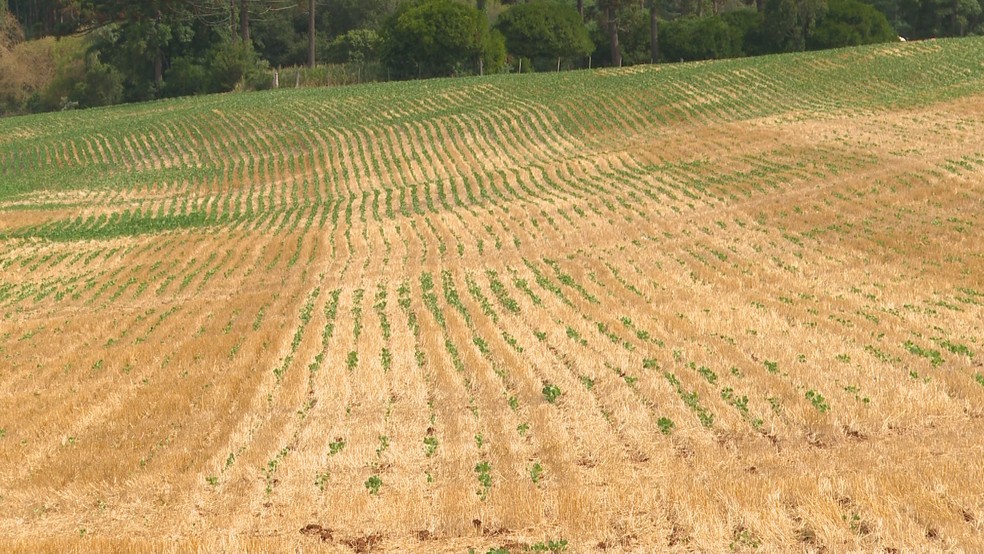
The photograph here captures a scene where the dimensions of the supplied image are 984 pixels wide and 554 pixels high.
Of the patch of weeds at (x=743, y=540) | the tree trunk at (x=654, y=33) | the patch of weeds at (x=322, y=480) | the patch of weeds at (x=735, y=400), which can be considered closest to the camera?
the patch of weeds at (x=743, y=540)

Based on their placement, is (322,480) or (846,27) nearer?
(322,480)

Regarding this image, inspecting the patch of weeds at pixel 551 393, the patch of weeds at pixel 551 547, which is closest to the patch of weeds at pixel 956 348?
the patch of weeds at pixel 551 393

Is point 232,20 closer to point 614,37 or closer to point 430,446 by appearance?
point 614,37

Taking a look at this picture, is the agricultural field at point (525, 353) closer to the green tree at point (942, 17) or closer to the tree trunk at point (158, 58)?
the tree trunk at point (158, 58)

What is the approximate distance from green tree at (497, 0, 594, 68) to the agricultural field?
42.9 meters

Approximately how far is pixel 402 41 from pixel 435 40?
3294 millimetres

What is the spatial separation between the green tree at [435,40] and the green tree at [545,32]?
5.87 metres

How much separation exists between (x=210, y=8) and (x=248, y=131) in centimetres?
3828

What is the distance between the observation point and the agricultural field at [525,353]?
1066 centimetres

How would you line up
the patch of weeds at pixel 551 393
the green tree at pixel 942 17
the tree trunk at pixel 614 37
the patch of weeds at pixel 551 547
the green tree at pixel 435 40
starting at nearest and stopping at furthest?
1. the patch of weeds at pixel 551 547
2. the patch of weeds at pixel 551 393
3. the green tree at pixel 435 40
4. the tree trunk at pixel 614 37
5. the green tree at pixel 942 17

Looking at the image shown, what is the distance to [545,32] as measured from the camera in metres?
88.8

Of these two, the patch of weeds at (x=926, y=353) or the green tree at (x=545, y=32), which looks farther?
the green tree at (x=545, y=32)

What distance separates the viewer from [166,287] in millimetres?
27359

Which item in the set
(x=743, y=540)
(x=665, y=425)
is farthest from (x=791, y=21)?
(x=743, y=540)
